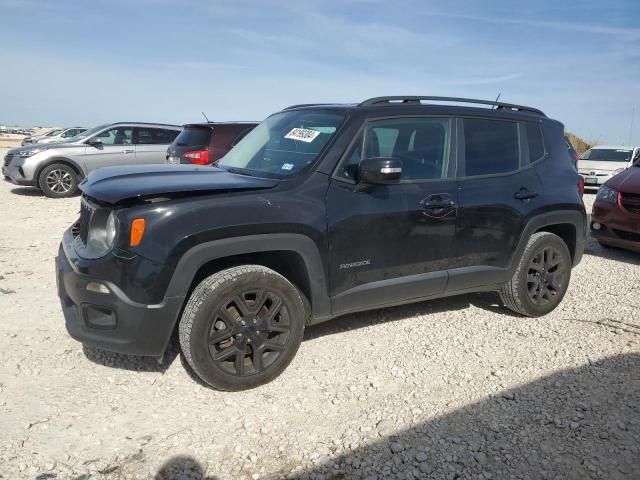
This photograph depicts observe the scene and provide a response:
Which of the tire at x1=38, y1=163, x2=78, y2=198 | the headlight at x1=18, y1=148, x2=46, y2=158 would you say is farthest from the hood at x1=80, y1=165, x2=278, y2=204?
the headlight at x1=18, y1=148, x2=46, y2=158

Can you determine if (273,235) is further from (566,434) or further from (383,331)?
(566,434)

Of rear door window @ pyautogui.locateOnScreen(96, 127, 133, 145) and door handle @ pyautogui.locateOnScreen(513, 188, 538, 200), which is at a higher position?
door handle @ pyautogui.locateOnScreen(513, 188, 538, 200)

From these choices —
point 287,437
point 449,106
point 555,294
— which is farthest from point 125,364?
point 555,294

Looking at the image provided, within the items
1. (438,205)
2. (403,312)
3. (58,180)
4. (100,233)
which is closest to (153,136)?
(58,180)

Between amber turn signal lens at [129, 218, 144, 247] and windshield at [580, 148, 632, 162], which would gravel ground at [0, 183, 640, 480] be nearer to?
amber turn signal lens at [129, 218, 144, 247]

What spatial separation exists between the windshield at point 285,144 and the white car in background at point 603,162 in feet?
44.0

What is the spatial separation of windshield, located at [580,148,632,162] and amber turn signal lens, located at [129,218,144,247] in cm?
1621

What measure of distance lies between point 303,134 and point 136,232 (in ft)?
4.97

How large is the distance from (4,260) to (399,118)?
4896 mm

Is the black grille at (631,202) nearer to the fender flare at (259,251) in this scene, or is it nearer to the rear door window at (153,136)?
the fender flare at (259,251)

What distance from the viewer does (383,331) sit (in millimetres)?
4094

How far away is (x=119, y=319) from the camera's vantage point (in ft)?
9.25


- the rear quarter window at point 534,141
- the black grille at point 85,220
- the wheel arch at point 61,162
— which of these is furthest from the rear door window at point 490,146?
the wheel arch at point 61,162

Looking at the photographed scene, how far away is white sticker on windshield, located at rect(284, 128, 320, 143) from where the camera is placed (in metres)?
3.61
